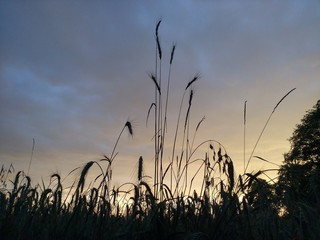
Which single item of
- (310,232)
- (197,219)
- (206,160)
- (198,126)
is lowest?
(310,232)

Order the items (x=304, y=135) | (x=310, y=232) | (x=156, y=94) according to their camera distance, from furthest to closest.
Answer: (x=304, y=135), (x=156, y=94), (x=310, y=232)

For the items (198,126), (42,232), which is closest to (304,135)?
(198,126)

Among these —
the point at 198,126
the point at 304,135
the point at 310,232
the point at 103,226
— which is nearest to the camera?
the point at 310,232

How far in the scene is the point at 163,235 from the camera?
3.32m

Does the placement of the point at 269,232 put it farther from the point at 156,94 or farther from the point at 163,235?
the point at 156,94

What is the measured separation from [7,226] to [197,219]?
2215 millimetres

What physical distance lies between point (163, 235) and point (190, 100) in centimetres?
210

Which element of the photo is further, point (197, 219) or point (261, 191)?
point (197, 219)

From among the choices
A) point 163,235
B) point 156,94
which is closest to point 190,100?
point 156,94

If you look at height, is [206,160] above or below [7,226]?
above

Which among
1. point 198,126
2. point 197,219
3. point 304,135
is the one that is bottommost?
point 197,219

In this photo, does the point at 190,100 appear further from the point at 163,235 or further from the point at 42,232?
the point at 42,232

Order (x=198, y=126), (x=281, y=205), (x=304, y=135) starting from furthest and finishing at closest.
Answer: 1. (x=304, y=135)
2. (x=198, y=126)
3. (x=281, y=205)

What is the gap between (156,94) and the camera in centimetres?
480
